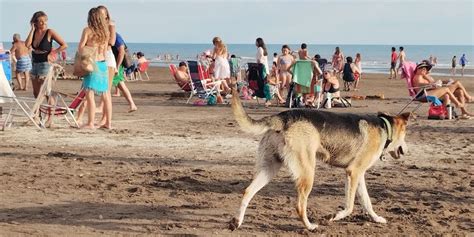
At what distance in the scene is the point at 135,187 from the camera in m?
7.37

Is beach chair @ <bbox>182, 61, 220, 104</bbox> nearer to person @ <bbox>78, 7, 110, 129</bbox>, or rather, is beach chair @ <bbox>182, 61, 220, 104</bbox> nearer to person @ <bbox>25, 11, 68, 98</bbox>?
person @ <bbox>25, 11, 68, 98</bbox>

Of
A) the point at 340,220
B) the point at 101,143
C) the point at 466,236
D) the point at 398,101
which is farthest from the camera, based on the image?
the point at 398,101

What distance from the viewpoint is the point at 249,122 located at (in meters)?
5.59

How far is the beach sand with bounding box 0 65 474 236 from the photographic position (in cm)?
602

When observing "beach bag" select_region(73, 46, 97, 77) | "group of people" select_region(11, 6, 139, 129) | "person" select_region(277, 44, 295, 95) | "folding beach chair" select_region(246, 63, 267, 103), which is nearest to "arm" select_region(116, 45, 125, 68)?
"group of people" select_region(11, 6, 139, 129)

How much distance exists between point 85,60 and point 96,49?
25 centimetres

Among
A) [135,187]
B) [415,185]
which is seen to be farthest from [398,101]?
[135,187]

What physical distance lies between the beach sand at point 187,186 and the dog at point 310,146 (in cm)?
31

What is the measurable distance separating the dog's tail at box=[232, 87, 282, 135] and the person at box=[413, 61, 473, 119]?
356 inches

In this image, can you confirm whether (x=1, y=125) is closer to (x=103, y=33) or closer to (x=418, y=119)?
(x=103, y=33)

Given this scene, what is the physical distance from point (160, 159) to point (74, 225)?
327 centimetres

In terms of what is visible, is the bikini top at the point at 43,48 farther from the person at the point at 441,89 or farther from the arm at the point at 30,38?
the person at the point at 441,89

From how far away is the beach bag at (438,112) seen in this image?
1405 centimetres

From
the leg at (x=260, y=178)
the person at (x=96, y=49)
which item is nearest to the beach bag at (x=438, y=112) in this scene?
the person at (x=96, y=49)
